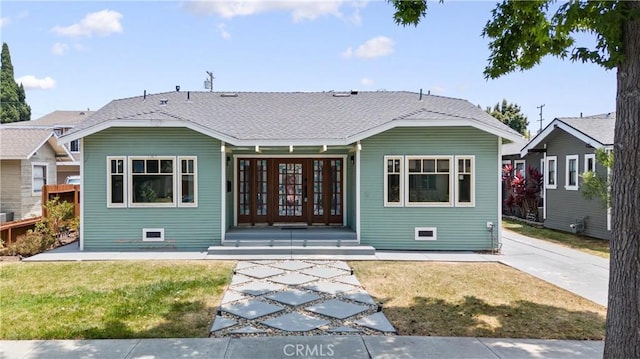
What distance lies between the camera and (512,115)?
4300 centimetres

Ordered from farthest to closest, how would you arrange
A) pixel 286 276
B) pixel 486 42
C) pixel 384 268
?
pixel 384 268 < pixel 286 276 < pixel 486 42

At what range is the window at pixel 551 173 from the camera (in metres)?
15.0

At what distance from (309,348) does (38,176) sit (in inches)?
671

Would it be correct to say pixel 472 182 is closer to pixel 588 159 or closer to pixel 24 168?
pixel 588 159

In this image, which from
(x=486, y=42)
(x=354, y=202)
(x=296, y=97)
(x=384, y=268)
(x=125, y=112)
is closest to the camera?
(x=486, y=42)

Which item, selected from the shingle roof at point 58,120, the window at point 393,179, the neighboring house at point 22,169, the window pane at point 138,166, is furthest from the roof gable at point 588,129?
the shingle roof at point 58,120

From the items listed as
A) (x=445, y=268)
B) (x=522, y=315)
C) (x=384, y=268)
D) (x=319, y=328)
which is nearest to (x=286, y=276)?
(x=384, y=268)

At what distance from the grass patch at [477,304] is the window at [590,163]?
22.5ft

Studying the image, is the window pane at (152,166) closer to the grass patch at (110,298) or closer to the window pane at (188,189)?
the window pane at (188,189)

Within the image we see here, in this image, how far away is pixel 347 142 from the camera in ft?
32.2

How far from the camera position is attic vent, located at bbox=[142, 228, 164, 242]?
1015 cm

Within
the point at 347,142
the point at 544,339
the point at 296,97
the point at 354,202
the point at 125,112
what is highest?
the point at 296,97

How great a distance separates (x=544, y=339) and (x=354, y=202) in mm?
6478

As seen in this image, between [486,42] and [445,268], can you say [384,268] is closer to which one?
[445,268]
